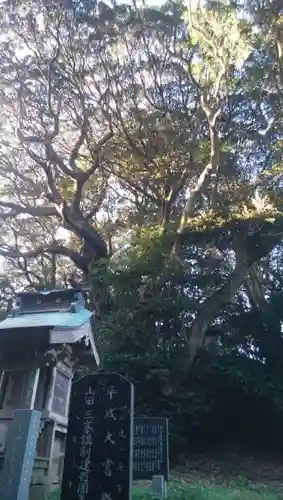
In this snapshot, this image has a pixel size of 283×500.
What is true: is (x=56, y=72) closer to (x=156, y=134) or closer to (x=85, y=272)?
(x=156, y=134)

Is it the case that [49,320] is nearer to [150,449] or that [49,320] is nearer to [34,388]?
[34,388]

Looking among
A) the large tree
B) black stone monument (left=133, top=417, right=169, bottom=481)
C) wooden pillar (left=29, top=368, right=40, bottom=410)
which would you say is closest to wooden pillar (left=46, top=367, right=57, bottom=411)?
wooden pillar (left=29, top=368, right=40, bottom=410)

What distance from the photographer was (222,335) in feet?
42.3

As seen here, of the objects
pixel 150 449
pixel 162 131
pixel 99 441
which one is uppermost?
pixel 162 131

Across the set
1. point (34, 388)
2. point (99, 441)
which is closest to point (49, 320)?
point (34, 388)

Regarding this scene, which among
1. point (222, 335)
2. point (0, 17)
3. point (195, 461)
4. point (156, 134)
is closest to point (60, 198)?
point (156, 134)

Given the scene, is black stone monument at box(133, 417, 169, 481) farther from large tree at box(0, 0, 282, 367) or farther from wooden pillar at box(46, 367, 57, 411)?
large tree at box(0, 0, 282, 367)

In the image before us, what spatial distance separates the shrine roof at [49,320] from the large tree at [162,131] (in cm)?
472

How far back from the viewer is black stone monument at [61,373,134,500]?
406 cm

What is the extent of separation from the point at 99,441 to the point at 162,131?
9.70 metres

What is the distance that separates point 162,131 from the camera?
12461 millimetres

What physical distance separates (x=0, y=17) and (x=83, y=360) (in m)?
9.11

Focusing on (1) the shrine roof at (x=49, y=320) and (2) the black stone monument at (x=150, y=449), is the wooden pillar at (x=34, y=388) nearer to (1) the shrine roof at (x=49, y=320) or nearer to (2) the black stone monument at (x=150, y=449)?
(1) the shrine roof at (x=49, y=320)

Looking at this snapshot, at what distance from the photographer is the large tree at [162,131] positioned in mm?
11109
